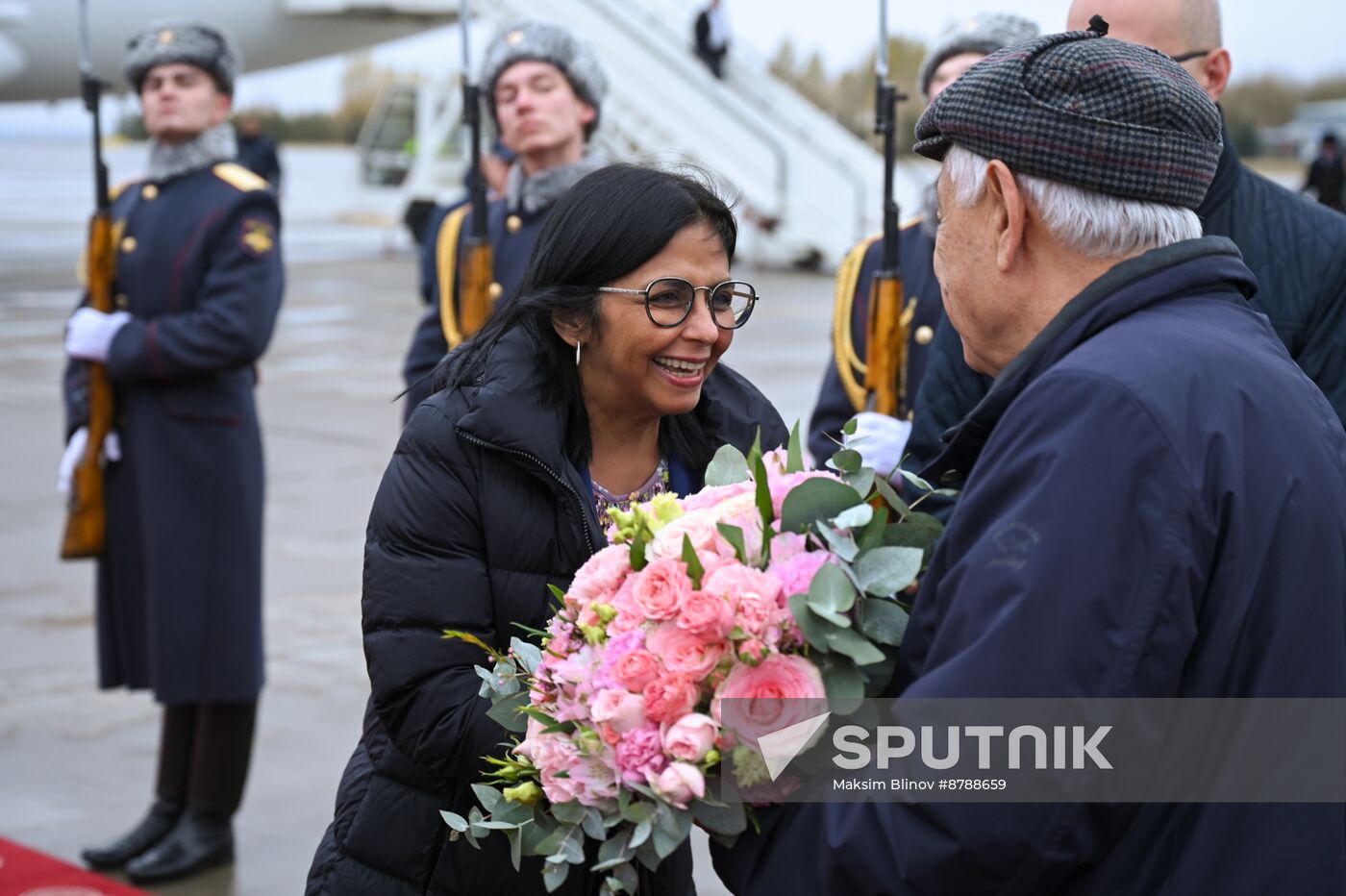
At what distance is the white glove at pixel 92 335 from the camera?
4.07 metres

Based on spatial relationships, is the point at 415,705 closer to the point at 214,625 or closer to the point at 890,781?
the point at 890,781

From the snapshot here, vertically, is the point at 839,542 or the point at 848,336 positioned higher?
the point at 839,542

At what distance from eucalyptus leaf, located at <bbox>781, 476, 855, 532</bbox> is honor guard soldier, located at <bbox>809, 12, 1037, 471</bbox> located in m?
1.85

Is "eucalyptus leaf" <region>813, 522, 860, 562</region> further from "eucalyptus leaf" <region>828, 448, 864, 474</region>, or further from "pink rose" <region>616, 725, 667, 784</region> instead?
"pink rose" <region>616, 725, 667, 784</region>

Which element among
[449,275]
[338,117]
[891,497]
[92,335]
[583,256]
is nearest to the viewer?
[891,497]

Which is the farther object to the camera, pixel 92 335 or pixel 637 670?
pixel 92 335

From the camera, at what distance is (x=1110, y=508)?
1.37 meters

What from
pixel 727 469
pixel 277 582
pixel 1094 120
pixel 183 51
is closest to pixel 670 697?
pixel 727 469

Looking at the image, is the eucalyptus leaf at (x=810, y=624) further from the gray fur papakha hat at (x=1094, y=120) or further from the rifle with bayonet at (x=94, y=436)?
the rifle with bayonet at (x=94, y=436)

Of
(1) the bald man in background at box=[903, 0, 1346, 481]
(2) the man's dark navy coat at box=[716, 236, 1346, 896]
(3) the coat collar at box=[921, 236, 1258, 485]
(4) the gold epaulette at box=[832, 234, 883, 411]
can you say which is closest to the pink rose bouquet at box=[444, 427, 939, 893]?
(2) the man's dark navy coat at box=[716, 236, 1346, 896]

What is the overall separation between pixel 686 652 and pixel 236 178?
10.0 feet

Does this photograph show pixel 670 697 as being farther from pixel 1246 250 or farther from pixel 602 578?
pixel 1246 250

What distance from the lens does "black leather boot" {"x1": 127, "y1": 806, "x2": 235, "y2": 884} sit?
12.7ft

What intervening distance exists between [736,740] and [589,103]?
2.98 meters
